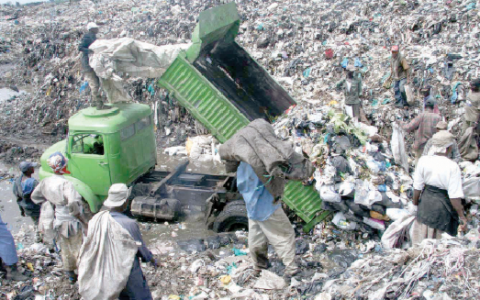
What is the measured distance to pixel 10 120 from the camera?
11172 mm

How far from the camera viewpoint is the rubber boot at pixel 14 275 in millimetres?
4188

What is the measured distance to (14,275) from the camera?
4.21 metres

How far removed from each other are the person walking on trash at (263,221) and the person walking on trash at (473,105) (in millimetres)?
4171

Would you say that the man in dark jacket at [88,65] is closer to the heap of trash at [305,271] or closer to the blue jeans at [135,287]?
the heap of trash at [305,271]

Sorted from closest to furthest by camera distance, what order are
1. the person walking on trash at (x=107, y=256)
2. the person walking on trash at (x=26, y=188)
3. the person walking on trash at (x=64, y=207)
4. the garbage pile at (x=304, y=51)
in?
the person walking on trash at (x=107, y=256), the person walking on trash at (x=64, y=207), the person walking on trash at (x=26, y=188), the garbage pile at (x=304, y=51)

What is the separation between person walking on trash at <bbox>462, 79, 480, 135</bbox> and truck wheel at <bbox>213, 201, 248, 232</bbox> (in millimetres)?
4028

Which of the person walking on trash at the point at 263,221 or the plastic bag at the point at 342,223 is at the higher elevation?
the person walking on trash at the point at 263,221

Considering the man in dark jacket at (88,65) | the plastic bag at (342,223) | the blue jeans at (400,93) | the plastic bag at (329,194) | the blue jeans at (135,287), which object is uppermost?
the man in dark jacket at (88,65)

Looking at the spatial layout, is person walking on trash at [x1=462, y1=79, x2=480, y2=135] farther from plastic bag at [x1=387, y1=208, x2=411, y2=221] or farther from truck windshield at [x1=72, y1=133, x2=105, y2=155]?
truck windshield at [x1=72, y1=133, x2=105, y2=155]

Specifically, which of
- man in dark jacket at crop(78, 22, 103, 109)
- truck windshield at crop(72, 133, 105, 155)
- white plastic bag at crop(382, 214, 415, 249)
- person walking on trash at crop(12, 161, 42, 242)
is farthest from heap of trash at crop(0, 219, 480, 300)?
man in dark jacket at crop(78, 22, 103, 109)

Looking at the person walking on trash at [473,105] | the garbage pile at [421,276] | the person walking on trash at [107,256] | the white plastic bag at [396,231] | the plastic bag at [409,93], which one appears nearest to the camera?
the garbage pile at [421,276]

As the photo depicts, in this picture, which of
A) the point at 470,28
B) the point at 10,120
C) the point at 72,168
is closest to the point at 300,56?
the point at 470,28

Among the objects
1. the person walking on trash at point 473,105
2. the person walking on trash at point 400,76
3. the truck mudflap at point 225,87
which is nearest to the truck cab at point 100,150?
the truck mudflap at point 225,87

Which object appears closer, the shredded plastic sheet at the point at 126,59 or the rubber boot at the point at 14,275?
the rubber boot at the point at 14,275
